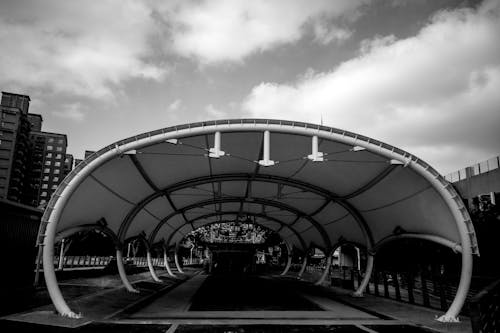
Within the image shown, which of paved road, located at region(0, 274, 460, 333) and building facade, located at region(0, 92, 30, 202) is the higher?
building facade, located at region(0, 92, 30, 202)

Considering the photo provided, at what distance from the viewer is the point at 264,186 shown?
59.5ft

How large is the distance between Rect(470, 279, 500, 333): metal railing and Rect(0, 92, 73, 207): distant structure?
77.2 meters

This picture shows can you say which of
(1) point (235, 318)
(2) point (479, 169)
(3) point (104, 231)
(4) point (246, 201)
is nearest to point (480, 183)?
(2) point (479, 169)

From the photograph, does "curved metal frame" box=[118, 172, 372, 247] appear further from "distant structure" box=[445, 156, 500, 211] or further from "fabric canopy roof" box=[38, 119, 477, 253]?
"distant structure" box=[445, 156, 500, 211]

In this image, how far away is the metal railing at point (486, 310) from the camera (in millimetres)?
4949

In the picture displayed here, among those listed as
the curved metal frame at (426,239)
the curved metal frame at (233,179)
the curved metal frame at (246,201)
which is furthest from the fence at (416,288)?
the curved metal frame at (246,201)

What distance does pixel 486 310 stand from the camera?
5473mm

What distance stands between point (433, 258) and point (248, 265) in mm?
17320

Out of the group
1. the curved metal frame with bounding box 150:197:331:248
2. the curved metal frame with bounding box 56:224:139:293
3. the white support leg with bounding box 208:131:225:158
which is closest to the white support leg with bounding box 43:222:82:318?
the curved metal frame with bounding box 56:224:139:293

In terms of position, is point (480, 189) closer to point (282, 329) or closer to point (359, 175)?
point (359, 175)

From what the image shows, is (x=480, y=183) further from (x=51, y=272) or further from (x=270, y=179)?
(x=51, y=272)

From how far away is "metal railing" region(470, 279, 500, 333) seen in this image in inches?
195

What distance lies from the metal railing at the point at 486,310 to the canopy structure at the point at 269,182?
200 inches

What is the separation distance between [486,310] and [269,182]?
38.2ft
